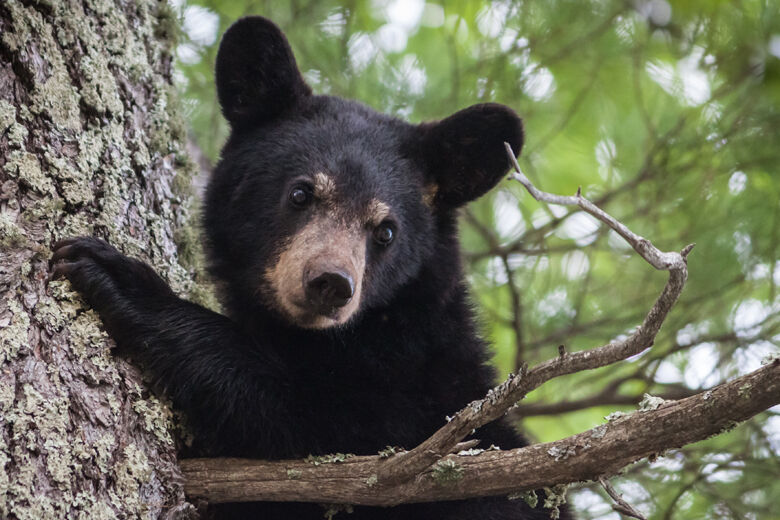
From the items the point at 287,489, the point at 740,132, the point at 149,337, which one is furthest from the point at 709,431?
the point at 740,132

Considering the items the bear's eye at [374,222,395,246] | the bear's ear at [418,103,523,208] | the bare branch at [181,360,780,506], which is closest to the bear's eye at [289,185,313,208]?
the bear's eye at [374,222,395,246]

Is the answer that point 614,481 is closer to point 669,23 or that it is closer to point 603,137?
point 603,137

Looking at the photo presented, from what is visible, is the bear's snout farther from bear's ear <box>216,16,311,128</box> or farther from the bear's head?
bear's ear <box>216,16,311,128</box>

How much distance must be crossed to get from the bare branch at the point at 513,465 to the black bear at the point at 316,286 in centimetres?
21

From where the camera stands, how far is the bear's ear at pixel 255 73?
3.94 meters

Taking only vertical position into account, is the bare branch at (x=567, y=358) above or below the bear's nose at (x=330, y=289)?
below

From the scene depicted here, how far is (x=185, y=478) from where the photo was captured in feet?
9.40

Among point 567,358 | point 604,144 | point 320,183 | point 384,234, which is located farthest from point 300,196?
point 604,144

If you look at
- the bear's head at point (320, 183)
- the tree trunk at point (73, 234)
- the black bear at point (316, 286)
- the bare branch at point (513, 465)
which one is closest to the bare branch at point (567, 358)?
the bare branch at point (513, 465)

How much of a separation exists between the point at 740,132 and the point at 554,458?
144 inches

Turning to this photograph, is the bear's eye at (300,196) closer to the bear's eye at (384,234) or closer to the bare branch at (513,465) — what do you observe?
the bear's eye at (384,234)

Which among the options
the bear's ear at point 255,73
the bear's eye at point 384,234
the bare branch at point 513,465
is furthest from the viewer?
the bear's ear at point 255,73

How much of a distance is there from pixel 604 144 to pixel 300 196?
2769 millimetres

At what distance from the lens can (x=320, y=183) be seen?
3648 mm
